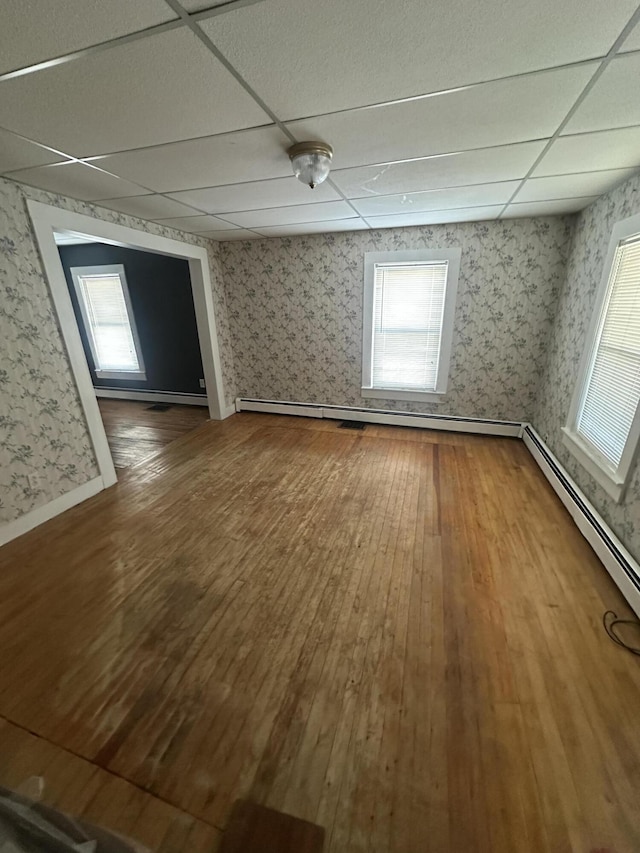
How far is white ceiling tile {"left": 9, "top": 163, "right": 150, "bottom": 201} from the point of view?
6.54 feet

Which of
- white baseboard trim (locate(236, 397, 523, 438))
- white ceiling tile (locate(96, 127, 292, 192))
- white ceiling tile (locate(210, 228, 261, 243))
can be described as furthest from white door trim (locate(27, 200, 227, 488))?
white baseboard trim (locate(236, 397, 523, 438))

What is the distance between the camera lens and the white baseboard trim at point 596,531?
1789mm

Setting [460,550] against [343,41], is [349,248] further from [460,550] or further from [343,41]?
[460,550]

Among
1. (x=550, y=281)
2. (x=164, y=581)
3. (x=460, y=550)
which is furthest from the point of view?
(x=550, y=281)

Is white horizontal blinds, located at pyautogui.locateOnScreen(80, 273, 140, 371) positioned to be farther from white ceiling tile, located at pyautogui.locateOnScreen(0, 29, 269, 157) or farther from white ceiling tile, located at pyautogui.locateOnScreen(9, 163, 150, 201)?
white ceiling tile, located at pyautogui.locateOnScreen(0, 29, 269, 157)

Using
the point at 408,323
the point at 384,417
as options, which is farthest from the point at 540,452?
the point at 408,323

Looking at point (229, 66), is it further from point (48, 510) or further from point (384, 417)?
point (384, 417)

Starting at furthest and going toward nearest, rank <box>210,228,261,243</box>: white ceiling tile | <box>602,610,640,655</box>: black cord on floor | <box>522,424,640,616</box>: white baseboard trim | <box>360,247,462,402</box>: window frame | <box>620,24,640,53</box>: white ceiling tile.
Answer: <box>210,228,261,243</box>: white ceiling tile
<box>360,247,462,402</box>: window frame
<box>522,424,640,616</box>: white baseboard trim
<box>602,610,640,655</box>: black cord on floor
<box>620,24,640,53</box>: white ceiling tile

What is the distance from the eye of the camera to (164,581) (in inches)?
76.7

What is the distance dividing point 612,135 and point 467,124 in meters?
0.81

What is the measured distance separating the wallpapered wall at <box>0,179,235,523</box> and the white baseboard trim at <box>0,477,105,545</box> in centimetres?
4

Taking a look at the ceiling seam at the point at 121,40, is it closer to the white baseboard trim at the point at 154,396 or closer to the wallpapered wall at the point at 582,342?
the wallpapered wall at the point at 582,342

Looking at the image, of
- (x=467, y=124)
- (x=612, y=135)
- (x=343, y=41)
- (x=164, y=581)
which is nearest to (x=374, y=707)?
(x=164, y=581)

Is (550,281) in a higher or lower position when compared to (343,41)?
lower
